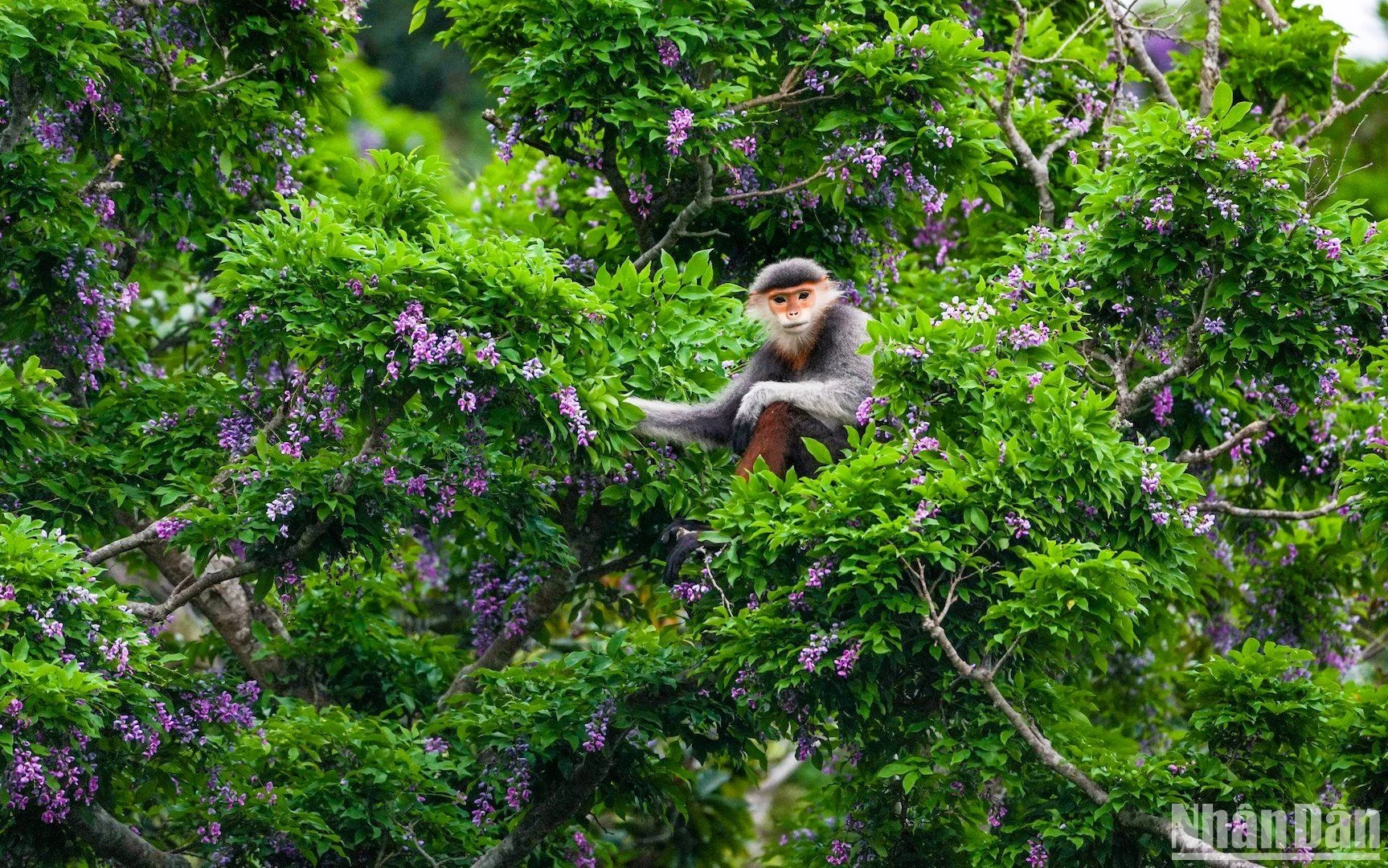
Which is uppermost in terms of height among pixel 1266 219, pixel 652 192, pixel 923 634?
pixel 652 192

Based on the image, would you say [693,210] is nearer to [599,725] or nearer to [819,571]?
[599,725]

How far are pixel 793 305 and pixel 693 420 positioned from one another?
0.79 m

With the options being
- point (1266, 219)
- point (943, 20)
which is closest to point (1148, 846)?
point (1266, 219)

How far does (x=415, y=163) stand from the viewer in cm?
693

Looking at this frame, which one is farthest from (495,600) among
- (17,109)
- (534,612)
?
(17,109)

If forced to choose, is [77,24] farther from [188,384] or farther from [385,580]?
[385,580]

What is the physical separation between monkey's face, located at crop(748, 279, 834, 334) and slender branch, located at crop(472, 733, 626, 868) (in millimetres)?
2005

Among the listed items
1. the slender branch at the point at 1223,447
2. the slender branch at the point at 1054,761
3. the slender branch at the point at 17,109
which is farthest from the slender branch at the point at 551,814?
the slender branch at the point at 17,109

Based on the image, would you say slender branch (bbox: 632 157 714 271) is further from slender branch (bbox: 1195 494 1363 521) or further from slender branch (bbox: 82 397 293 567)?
slender branch (bbox: 1195 494 1363 521)

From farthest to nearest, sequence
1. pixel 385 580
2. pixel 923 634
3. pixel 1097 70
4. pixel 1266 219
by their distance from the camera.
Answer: pixel 1097 70 < pixel 385 580 < pixel 1266 219 < pixel 923 634

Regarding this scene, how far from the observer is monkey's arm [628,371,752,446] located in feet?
23.6

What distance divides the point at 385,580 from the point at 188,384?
1643mm

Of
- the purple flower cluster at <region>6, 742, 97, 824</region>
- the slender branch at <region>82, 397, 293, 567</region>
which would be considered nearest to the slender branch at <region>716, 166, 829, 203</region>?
the slender branch at <region>82, 397, 293, 567</region>

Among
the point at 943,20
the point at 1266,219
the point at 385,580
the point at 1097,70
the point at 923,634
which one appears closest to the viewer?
the point at 923,634
